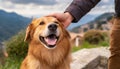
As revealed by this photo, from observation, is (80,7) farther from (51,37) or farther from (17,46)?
(17,46)

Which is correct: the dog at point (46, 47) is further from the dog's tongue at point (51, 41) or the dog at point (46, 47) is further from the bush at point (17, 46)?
the bush at point (17, 46)

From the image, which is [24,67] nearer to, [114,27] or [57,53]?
[57,53]

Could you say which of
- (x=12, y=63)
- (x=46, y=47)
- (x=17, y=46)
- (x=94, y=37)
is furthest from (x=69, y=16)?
(x=94, y=37)

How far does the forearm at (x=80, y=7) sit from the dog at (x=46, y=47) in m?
0.62

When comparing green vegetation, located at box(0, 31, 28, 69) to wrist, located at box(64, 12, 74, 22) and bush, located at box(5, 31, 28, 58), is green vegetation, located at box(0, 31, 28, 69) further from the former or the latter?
wrist, located at box(64, 12, 74, 22)

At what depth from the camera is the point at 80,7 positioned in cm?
446

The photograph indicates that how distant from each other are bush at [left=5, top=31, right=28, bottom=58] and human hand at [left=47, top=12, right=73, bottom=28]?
3513mm

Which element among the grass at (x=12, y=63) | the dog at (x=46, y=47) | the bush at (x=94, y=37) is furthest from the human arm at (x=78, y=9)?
the bush at (x=94, y=37)

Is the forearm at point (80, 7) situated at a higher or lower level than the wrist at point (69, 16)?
higher

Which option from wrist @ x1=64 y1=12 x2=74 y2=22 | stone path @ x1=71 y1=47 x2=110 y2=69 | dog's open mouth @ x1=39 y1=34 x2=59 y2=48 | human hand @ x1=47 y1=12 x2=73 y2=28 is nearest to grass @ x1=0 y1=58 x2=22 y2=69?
stone path @ x1=71 y1=47 x2=110 y2=69

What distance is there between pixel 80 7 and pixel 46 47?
0.87m

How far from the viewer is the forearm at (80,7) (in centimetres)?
444

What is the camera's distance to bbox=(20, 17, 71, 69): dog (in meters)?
5.14

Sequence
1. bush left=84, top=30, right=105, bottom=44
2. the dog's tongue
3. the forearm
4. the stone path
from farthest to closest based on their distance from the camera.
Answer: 1. bush left=84, top=30, right=105, bottom=44
2. the stone path
3. the dog's tongue
4. the forearm
